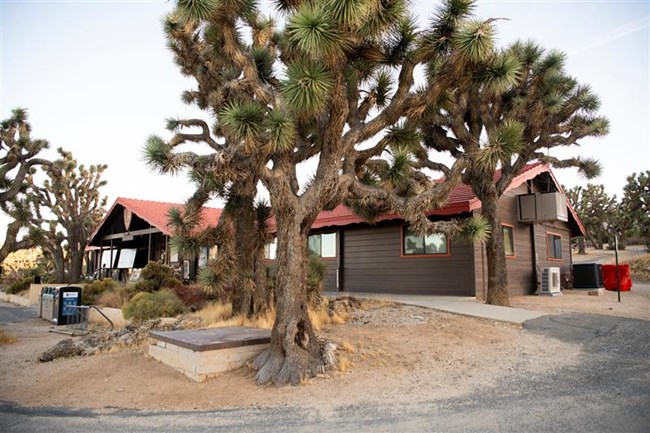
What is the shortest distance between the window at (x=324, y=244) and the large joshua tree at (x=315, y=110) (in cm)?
977

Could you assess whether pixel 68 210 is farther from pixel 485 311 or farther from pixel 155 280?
pixel 485 311

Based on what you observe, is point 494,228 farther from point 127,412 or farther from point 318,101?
point 127,412

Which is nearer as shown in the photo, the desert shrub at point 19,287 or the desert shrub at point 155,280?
the desert shrub at point 155,280

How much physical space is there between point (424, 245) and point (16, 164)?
12.6 m

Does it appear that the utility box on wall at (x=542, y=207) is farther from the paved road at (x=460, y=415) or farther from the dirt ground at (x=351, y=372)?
the paved road at (x=460, y=415)

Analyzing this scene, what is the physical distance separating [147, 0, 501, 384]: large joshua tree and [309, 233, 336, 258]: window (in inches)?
385

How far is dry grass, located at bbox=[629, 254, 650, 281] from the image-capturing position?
26.3 meters

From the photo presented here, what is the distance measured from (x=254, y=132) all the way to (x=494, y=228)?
820 centimetres

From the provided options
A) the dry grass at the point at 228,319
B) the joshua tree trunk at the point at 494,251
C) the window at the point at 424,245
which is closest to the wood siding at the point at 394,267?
the window at the point at 424,245

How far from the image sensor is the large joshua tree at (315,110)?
19.2 feet

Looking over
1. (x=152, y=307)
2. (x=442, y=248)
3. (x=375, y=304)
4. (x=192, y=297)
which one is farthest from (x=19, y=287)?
(x=442, y=248)

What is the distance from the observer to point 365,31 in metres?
6.30

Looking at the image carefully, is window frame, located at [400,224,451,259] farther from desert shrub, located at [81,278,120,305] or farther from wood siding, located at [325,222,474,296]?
desert shrub, located at [81,278,120,305]

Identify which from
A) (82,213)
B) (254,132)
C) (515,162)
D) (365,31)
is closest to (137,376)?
(254,132)
